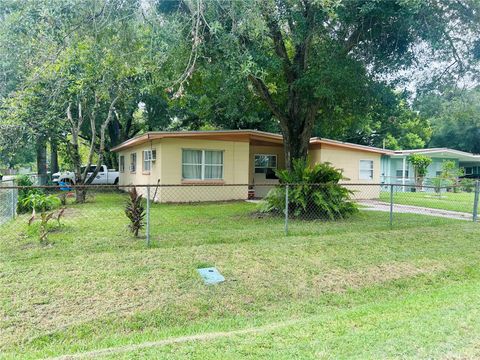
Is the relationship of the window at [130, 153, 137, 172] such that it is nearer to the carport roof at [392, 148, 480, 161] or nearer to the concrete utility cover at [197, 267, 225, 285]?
the concrete utility cover at [197, 267, 225, 285]

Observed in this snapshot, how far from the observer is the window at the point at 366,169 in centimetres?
1702

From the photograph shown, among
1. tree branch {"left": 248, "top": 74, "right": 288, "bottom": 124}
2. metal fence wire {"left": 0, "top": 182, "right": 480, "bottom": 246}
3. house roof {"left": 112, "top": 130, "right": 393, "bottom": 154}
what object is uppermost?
tree branch {"left": 248, "top": 74, "right": 288, "bottom": 124}

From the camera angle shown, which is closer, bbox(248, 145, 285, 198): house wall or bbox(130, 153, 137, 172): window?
bbox(248, 145, 285, 198): house wall

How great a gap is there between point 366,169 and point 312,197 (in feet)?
28.8

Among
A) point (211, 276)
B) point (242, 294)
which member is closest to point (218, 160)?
point (211, 276)

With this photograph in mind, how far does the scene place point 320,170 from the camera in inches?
392

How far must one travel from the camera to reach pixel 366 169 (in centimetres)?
1716

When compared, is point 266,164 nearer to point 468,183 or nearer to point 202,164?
point 202,164

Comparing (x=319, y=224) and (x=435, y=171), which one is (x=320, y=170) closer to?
(x=319, y=224)

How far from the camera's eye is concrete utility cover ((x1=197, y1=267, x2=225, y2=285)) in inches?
198

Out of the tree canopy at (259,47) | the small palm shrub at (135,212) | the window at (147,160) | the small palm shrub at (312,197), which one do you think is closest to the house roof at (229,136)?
the window at (147,160)

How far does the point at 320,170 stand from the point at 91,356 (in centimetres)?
789

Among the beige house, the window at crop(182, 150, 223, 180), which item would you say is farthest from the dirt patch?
the window at crop(182, 150, 223, 180)

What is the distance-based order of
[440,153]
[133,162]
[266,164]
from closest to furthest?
[266,164] → [133,162] → [440,153]
